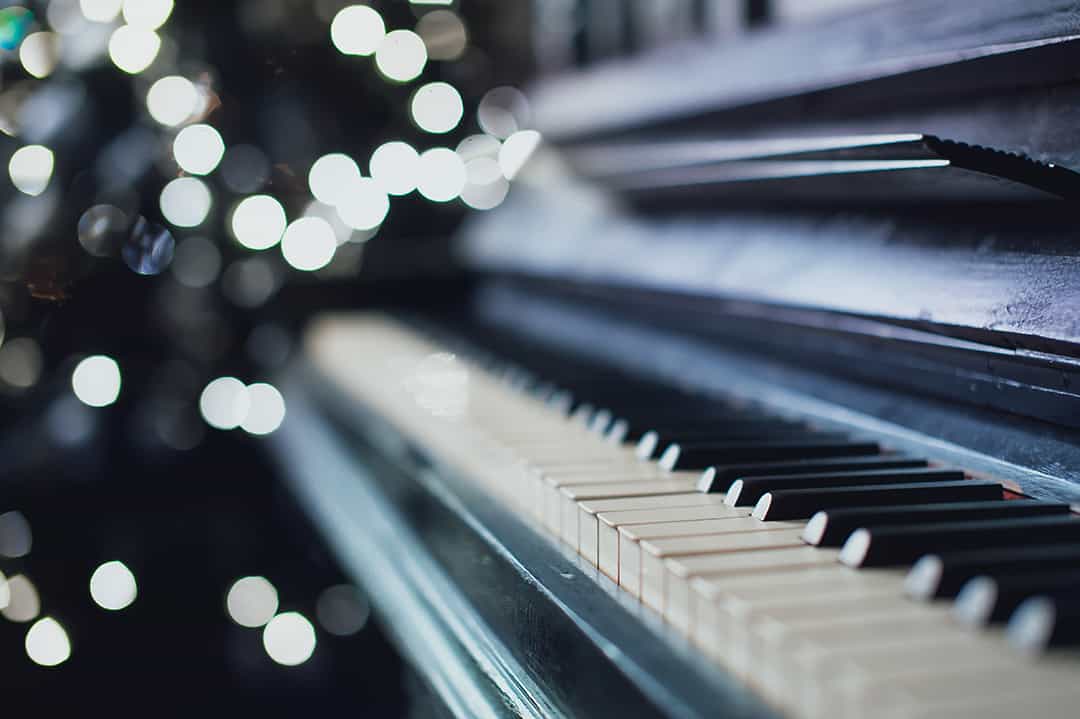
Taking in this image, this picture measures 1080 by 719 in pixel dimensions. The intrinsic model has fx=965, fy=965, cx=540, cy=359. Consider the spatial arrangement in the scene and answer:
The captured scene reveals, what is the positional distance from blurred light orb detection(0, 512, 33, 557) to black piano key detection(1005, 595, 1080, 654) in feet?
8.17

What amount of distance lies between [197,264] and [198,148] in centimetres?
67

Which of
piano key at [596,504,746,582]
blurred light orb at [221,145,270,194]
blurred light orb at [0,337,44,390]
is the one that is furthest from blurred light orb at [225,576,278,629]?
piano key at [596,504,746,582]

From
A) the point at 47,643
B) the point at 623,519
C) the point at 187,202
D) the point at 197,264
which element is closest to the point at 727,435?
the point at 623,519

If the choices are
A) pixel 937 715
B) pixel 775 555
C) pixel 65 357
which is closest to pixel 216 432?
pixel 65 357

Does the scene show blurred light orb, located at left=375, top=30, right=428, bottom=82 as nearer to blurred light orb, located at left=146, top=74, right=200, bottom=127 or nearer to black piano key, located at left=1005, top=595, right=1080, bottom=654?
blurred light orb, located at left=146, top=74, right=200, bottom=127

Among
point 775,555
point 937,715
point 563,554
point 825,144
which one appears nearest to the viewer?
point 937,715

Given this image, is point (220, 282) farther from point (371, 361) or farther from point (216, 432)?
point (371, 361)

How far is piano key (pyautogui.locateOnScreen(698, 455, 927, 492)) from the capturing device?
0.99 metres

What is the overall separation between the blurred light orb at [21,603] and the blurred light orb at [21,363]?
468 mm

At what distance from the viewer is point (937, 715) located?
487 millimetres

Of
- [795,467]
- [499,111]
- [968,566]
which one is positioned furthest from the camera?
[499,111]

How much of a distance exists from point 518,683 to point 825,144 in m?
0.69

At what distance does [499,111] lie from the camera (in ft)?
11.5

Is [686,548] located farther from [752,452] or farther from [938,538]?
[752,452]
